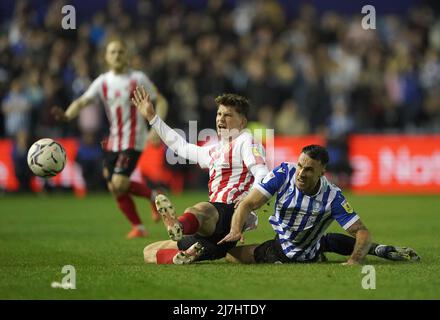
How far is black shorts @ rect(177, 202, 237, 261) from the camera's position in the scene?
8.56 m

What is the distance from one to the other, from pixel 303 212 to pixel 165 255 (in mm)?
1490

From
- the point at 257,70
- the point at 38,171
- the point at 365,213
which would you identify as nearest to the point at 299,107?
the point at 257,70

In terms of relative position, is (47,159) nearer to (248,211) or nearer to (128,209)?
(128,209)

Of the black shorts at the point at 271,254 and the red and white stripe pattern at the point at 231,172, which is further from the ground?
the red and white stripe pattern at the point at 231,172

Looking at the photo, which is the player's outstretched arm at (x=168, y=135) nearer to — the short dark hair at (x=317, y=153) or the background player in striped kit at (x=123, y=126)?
the short dark hair at (x=317, y=153)

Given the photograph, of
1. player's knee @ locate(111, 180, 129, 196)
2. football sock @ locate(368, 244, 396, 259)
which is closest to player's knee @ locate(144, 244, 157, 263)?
football sock @ locate(368, 244, 396, 259)

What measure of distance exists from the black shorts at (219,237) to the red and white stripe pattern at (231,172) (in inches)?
6.6

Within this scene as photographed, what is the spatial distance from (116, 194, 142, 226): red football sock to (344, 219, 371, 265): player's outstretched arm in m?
4.44

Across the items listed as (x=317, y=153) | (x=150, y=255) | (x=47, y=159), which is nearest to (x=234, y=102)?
(x=317, y=153)

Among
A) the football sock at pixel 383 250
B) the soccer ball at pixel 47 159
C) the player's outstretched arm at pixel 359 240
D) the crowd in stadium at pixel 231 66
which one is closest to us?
the player's outstretched arm at pixel 359 240

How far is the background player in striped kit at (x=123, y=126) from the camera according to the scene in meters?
12.2

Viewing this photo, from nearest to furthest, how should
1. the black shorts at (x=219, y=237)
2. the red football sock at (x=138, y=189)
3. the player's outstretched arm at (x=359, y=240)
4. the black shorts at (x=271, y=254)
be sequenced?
the player's outstretched arm at (x=359, y=240)
the black shorts at (x=219, y=237)
the black shorts at (x=271, y=254)
the red football sock at (x=138, y=189)

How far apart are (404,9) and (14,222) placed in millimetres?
14746

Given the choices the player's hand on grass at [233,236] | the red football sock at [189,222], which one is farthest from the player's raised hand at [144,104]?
the player's hand on grass at [233,236]
